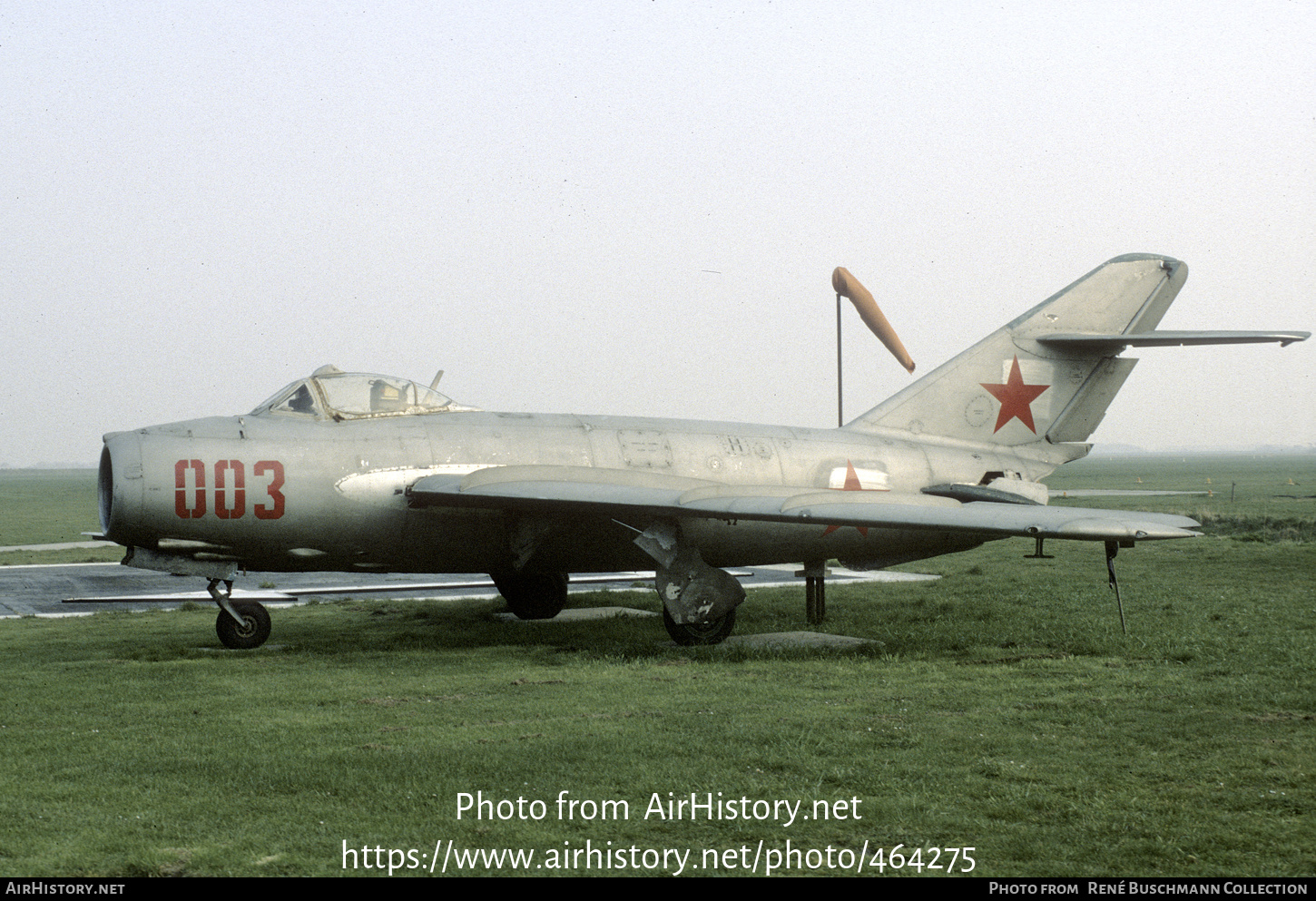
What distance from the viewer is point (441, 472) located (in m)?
14.3

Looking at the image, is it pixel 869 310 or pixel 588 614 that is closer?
pixel 588 614

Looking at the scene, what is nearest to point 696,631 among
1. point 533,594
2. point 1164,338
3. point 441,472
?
point 441,472

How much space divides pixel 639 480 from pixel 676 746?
6483mm

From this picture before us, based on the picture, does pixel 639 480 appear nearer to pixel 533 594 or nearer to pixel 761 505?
pixel 761 505

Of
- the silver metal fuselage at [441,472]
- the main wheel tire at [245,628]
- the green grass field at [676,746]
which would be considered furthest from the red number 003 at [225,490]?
the green grass field at [676,746]

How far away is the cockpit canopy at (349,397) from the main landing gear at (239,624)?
2274 mm

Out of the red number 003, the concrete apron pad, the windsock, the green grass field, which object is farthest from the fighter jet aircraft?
the windsock

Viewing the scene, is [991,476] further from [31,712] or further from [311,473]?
[31,712]

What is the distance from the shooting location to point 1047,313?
18125 mm

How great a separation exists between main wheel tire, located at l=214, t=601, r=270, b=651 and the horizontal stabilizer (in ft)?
39.2

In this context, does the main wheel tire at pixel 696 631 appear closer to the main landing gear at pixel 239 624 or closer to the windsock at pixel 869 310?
the main landing gear at pixel 239 624

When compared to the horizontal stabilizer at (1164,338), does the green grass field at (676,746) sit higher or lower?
lower

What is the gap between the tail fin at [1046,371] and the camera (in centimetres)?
1789

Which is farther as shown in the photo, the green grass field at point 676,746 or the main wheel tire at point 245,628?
the main wheel tire at point 245,628
